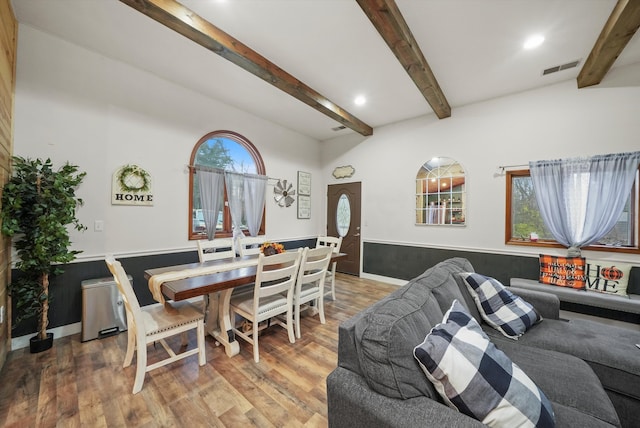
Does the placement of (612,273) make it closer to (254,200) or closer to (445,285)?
(445,285)

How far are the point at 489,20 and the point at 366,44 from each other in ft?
3.60

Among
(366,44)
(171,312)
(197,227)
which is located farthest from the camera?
(197,227)

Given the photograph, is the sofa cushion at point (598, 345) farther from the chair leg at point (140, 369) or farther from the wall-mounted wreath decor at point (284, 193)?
the wall-mounted wreath decor at point (284, 193)

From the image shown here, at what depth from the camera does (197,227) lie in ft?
11.7

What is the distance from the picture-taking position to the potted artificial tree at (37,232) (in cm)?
207

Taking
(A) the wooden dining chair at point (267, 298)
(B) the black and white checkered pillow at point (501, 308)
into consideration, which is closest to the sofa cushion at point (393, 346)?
(B) the black and white checkered pillow at point (501, 308)

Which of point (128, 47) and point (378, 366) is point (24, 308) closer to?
point (128, 47)

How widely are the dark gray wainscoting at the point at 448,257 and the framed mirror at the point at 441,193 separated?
535mm

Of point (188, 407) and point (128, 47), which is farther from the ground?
point (128, 47)

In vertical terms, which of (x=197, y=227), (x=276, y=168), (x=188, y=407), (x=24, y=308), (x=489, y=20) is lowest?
(x=188, y=407)

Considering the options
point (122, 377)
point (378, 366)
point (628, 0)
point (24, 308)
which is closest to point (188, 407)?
point (122, 377)

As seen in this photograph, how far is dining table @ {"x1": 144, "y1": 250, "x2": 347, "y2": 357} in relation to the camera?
1849 millimetres

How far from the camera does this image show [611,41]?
88.3 inches

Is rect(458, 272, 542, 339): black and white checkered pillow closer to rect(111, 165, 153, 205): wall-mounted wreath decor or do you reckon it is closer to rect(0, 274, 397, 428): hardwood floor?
rect(0, 274, 397, 428): hardwood floor
